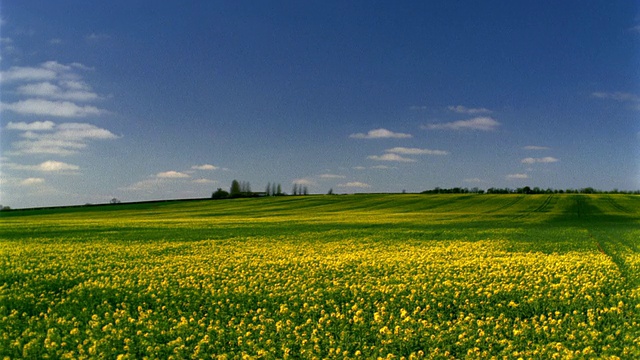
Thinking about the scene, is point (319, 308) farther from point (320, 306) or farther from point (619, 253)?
point (619, 253)

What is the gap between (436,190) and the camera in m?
139

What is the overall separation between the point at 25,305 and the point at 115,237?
72.5ft

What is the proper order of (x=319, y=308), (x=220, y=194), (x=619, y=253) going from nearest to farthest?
(x=319, y=308) → (x=619, y=253) → (x=220, y=194)

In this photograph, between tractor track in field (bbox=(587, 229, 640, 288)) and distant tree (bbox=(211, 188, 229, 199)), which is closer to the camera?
tractor track in field (bbox=(587, 229, 640, 288))

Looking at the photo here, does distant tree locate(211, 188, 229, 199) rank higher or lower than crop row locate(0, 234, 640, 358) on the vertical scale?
higher

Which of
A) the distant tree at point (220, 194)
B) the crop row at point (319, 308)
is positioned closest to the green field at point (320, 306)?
the crop row at point (319, 308)

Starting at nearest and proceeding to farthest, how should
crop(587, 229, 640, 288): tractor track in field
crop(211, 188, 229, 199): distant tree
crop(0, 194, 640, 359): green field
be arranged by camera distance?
1. crop(0, 194, 640, 359): green field
2. crop(587, 229, 640, 288): tractor track in field
3. crop(211, 188, 229, 199): distant tree

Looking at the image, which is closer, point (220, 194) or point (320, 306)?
→ point (320, 306)

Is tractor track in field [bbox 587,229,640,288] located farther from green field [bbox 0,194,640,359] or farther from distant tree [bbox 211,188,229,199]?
distant tree [bbox 211,188,229,199]

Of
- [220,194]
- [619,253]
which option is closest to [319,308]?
[619,253]

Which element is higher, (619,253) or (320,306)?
(320,306)

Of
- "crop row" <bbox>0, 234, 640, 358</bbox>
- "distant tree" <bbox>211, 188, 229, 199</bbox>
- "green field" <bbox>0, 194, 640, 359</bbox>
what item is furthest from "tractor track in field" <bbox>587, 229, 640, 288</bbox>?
"distant tree" <bbox>211, 188, 229, 199</bbox>

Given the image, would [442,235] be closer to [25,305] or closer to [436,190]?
[25,305]

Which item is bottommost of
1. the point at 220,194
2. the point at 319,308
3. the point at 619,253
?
the point at 619,253
